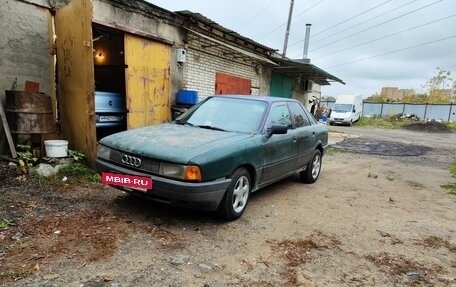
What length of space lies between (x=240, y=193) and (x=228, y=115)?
4.06ft

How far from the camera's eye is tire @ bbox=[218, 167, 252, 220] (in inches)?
152

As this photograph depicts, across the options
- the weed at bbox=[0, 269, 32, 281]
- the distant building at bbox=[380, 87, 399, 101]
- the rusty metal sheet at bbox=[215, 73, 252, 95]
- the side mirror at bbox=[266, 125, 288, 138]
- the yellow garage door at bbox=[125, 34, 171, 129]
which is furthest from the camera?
the distant building at bbox=[380, 87, 399, 101]

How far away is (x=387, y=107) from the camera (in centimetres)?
3672

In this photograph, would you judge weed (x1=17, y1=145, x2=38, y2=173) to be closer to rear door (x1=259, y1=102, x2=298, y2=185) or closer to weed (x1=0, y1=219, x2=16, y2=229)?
weed (x1=0, y1=219, x2=16, y2=229)

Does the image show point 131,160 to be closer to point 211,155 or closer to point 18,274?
point 211,155

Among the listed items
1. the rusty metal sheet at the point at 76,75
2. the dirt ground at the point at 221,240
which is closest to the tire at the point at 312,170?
the dirt ground at the point at 221,240

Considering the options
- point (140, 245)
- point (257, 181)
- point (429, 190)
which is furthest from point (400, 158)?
point (140, 245)

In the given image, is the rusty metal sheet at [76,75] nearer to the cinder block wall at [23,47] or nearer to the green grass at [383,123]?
the cinder block wall at [23,47]

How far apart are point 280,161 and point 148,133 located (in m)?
1.91

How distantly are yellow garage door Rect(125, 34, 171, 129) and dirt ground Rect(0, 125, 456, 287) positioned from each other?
2484 millimetres

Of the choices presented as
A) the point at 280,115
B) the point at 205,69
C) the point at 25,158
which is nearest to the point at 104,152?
the point at 25,158

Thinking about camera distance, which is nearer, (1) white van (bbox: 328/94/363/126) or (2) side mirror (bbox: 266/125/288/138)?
(2) side mirror (bbox: 266/125/288/138)

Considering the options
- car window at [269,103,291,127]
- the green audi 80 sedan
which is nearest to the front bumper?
the green audi 80 sedan

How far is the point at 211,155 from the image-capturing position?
3588 millimetres
